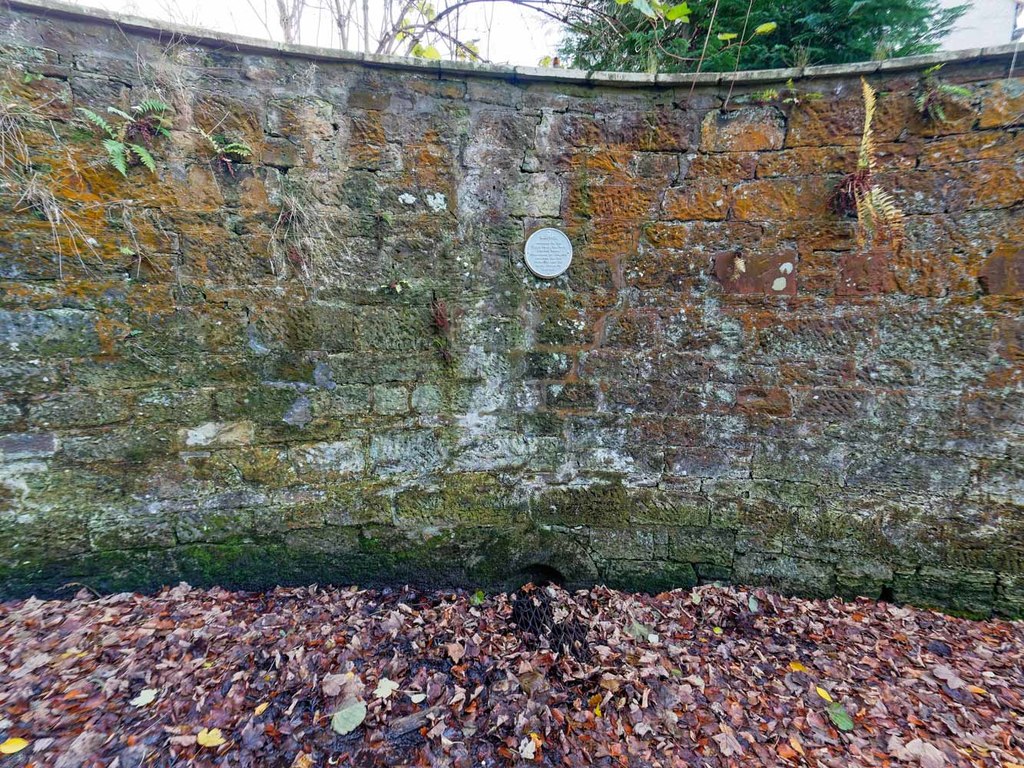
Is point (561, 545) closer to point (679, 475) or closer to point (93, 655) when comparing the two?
point (679, 475)

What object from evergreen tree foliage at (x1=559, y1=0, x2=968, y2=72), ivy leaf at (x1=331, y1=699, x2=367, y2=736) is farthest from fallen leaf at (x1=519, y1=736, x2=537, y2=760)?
evergreen tree foliage at (x1=559, y1=0, x2=968, y2=72)

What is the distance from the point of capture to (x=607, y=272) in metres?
2.54

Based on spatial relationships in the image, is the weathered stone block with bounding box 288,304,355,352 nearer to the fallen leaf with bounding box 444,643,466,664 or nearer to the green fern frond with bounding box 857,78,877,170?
the fallen leaf with bounding box 444,643,466,664

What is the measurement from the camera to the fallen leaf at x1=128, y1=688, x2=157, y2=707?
1.83 meters

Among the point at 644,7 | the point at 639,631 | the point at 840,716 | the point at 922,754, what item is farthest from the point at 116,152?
the point at 922,754

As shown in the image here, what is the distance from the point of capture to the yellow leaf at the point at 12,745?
5.20ft

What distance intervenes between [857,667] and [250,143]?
404 centimetres

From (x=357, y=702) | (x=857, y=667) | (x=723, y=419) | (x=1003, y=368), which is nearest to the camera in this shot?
(x=357, y=702)

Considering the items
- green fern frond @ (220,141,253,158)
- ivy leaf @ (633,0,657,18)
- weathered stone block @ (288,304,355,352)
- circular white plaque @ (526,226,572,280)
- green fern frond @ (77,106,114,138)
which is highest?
ivy leaf @ (633,0,657,18)

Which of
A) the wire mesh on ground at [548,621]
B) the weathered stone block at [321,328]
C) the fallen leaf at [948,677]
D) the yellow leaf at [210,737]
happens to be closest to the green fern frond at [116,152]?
the weathered stone block at [321,328]

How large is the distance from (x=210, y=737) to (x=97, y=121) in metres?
2.72

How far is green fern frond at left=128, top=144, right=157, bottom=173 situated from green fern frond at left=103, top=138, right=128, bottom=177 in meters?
0.04

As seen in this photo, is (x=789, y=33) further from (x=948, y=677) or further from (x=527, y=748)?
(x=527, y=748)

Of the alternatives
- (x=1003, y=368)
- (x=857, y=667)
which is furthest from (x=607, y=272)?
(x=857, y=667)
